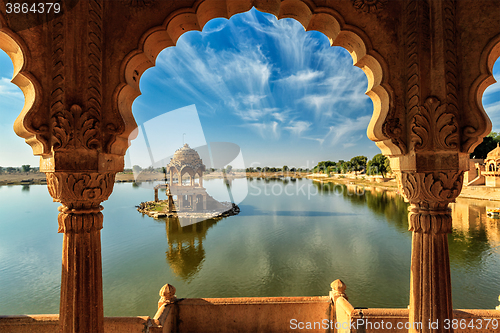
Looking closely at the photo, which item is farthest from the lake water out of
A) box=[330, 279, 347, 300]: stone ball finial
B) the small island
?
box=[330, 279, 347, 300]: stone ball finial

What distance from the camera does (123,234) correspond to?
19.4 metres

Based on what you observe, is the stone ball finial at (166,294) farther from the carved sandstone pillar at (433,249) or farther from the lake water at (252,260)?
the lake water at (252,260)

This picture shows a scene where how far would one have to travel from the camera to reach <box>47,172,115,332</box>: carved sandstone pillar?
1769mm

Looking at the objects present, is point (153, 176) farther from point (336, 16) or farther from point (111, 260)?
point (336, 16)

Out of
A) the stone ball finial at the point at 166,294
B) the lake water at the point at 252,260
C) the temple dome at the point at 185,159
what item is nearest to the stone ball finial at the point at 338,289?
the stone ball finial at the point at 166,294

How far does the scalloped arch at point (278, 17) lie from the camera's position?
1869 mm

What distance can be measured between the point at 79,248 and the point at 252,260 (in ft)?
43.3

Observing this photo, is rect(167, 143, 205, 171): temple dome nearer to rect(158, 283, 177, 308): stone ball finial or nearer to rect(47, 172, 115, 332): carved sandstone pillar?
rect(158, 283, 177, 308): stone ball finial

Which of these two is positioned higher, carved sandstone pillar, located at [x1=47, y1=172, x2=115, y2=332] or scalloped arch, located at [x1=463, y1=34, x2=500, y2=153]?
scalloped arch, located at [x1=463, y1=34, x2=500, y2=153]

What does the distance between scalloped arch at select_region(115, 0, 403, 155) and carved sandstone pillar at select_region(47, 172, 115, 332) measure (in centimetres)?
40

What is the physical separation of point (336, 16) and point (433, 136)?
3.79 ft

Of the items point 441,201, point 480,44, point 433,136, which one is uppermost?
point 480,44

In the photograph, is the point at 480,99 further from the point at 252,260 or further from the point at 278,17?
the point at 252,260

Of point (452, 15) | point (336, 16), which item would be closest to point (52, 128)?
point (336, 16)
